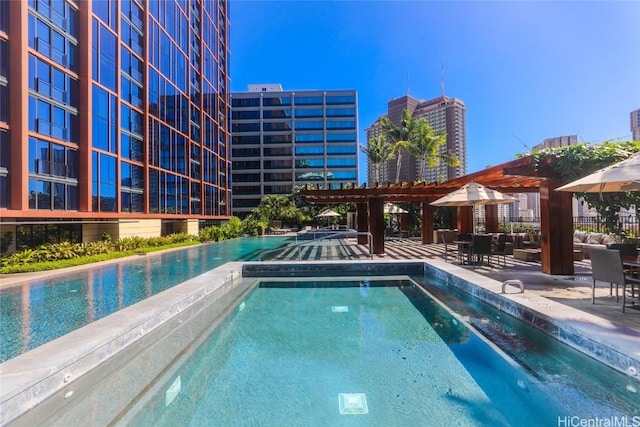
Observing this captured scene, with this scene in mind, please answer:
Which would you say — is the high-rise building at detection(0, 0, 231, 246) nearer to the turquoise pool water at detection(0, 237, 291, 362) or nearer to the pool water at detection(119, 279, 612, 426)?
the turquoise pool water at detection(0, 237, 291, 362)

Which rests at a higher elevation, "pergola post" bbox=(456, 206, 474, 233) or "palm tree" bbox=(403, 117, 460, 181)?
"palm tree" bbox=(403, 117, 460, 181)

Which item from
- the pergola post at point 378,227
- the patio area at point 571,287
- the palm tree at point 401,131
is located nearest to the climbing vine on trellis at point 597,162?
the patio area at point 571,287

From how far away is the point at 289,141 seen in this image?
213 feet

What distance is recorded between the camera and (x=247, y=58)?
55406 millimetres

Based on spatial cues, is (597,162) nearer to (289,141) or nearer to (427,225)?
(427,225)

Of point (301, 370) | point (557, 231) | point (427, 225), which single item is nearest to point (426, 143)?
point (427, 225)

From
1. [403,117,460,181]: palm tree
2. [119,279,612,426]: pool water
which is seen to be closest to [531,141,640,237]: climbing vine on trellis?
[119,279,612,426]: pool water

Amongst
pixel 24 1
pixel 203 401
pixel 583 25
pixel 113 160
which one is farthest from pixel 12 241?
pixel 583 25

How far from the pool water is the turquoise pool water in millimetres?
2566

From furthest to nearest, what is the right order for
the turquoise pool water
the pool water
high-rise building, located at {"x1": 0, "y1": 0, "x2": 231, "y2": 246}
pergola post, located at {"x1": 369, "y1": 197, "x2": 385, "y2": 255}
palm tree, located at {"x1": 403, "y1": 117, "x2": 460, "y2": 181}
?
1. palm tree, located at {"x1": 403, "y1": 117, "x2": 460, "y2": 181}
2. high-rise building, located at {"x1": 0, "y1": 0, "x2": 231, "y2": 246}
3. pergola post, located at {"x1": 369, "y1": 197, "x2": 385, "y2": 255}
4. the turquoise pool water
5. the pool water

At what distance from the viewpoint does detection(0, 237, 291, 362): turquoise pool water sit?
213 inches

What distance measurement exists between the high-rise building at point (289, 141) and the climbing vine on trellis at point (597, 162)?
184 feet

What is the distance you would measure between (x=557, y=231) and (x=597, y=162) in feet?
5.66

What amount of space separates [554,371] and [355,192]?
9.77 meters
